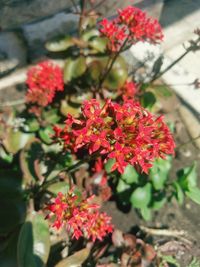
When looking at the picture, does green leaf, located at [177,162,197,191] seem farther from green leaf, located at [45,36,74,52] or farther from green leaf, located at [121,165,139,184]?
green leaf, located at [45,36,74,52]

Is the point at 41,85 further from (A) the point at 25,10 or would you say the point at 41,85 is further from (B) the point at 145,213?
(B) the point at 145,213

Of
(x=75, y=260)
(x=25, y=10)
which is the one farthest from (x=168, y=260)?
(x=25, y=10)

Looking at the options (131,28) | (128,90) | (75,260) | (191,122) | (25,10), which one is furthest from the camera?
(191,122)

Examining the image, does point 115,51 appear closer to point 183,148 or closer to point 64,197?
point 183,148

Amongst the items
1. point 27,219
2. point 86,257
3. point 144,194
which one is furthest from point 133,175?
point 27,219

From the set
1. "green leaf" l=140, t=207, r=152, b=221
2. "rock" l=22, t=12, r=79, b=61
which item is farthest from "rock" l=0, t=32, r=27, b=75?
"green leaf" l=140, t=207, r=152, b=221

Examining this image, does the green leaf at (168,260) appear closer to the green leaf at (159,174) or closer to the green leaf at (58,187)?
the green leaf at (159,174)

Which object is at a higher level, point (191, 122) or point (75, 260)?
point (191, 122)
